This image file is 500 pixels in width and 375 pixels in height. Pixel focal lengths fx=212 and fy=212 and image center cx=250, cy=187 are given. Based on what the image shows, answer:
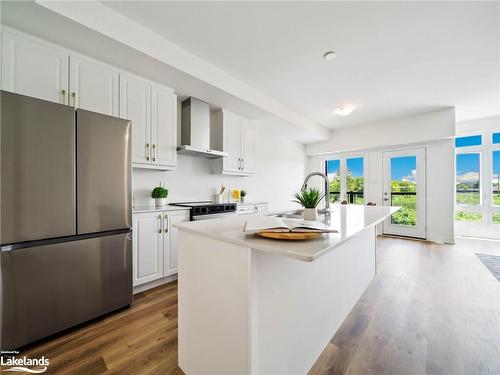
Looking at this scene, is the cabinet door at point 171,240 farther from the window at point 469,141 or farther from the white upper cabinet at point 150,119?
the window at point 469,141

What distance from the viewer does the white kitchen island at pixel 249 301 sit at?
888mm

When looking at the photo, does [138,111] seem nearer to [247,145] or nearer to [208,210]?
[208,210]

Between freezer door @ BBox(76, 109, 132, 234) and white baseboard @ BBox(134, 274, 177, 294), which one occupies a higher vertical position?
freezer door @ BBox(76, 109, 132, 234)

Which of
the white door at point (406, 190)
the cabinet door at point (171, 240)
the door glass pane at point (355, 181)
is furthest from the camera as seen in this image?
the door glass pane at point (355, 181)

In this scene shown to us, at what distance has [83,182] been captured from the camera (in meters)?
1.69

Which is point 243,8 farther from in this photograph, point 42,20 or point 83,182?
point 83,182

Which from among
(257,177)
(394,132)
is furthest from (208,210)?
(394,132)

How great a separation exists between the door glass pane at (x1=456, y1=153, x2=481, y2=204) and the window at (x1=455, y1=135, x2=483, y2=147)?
254mm

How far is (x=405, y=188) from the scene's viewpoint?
191 inches

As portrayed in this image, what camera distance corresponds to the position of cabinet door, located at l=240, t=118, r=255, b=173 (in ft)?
12.3

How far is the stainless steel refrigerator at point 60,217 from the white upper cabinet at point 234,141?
1666 millimetres

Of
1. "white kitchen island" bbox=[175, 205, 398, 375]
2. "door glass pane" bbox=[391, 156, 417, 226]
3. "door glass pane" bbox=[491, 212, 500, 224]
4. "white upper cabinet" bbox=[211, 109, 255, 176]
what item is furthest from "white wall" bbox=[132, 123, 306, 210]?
"door glass pane" bbox=[491, 212, 500, 224]

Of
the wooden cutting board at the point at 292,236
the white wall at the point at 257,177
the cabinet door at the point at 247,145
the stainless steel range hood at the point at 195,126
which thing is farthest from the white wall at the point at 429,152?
the wooden cutting board at the point at 292,236

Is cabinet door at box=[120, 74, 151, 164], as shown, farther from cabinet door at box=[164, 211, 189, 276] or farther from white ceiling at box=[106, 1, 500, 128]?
cabinet door at box=[164, 211, 189, 276]
